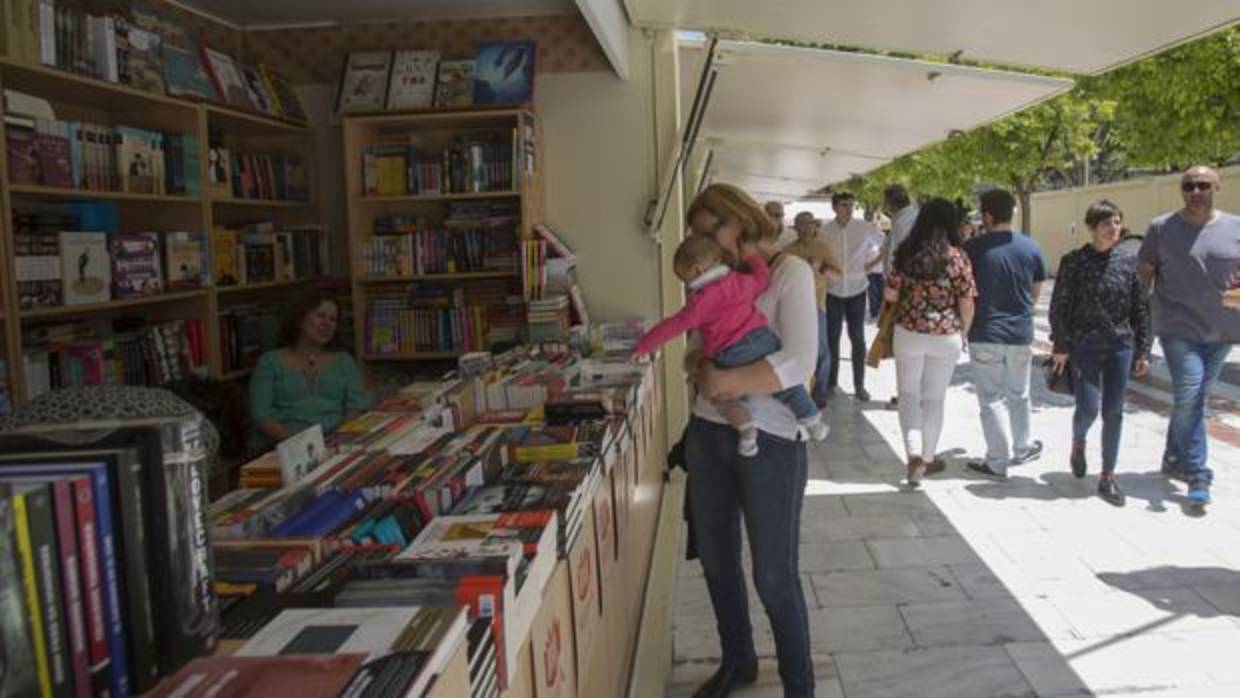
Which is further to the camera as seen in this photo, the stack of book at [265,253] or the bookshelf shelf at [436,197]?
the bookshelf shelf at [436,197]

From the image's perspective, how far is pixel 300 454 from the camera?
205 centimetres

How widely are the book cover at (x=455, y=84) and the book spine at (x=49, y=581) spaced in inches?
159

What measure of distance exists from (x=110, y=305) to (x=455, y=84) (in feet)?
6.41

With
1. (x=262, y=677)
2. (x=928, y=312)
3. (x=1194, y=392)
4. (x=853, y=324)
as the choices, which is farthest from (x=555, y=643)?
(x=853, y=324)

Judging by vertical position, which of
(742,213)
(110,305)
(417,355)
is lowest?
(417,355)

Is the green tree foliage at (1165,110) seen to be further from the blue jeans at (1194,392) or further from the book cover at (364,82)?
the book cover at (364,82)

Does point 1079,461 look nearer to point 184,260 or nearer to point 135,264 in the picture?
point 184,260

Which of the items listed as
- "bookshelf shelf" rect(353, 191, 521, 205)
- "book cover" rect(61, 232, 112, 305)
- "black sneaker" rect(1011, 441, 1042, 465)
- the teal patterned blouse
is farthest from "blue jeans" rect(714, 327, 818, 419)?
"black sneaker" rect(1011, 441, 1042, 465)

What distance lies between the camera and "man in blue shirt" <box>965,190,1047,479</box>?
16.7 ft

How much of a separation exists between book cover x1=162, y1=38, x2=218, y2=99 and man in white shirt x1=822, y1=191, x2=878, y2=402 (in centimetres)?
506

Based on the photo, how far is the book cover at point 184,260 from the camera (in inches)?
160

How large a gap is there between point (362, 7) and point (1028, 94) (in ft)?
11.2

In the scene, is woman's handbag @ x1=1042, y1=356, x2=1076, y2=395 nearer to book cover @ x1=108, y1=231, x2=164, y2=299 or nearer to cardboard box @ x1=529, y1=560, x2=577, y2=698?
cardboard box @ x1=529, y1=560, x2=577, y2=698

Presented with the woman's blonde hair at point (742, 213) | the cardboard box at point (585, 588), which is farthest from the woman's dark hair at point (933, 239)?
the cardboard box at point (585, 588)
